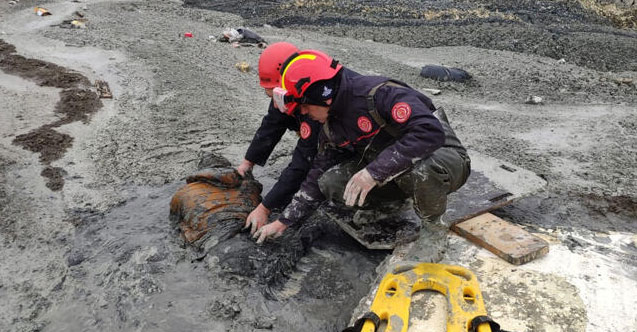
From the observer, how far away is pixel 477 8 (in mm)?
13320

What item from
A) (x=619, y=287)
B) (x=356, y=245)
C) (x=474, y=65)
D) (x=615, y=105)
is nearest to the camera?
(x=619, y=287)

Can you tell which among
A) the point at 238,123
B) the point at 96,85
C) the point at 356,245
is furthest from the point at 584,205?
the point at 96,85

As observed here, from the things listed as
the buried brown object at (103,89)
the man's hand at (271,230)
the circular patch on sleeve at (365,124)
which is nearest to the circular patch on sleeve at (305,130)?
the circular patch on sleeve at (365,124)

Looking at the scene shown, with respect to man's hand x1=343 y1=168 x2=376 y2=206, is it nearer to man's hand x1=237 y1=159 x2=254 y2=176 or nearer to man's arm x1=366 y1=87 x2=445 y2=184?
man's arm x1=366 y1=87 x2=445 y2=184

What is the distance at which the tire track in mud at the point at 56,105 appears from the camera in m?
4.28

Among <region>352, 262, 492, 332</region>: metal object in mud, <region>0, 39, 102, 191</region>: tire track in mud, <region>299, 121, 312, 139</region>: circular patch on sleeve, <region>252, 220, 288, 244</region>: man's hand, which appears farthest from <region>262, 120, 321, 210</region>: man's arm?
<region>0, 39, 102, 191</region>: tire track in mud

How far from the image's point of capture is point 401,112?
2410 millimetres

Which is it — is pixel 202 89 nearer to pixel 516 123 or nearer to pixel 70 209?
pixel 70 209

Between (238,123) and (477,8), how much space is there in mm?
10366

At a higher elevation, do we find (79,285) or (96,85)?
(79,285)

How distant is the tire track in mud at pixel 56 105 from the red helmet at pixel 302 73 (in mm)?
2405

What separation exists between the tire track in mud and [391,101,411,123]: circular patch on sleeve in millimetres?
2827

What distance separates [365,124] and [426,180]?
0.44 m

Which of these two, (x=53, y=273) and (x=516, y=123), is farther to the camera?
(x=516, y=123)
